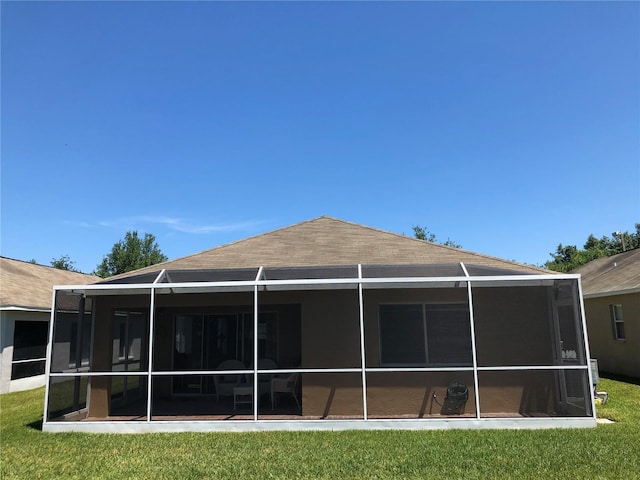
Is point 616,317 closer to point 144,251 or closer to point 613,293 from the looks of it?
point 613,293

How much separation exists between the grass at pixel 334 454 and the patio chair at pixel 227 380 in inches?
110

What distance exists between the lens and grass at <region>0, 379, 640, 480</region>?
5.84m

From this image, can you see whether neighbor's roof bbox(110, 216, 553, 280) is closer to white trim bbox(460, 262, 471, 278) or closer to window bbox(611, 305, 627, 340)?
white trim bbox(460, 262, 471, 278)

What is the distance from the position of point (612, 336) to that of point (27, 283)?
2119 centimetres

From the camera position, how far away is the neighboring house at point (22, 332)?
45.9ft

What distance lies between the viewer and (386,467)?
600cm

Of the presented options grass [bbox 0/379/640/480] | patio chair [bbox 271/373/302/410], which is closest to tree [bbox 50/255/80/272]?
grass [bbox 0/379/640/480]

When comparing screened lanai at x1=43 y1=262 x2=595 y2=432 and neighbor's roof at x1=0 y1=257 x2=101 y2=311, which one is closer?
screened lanai at x1=43 y1=262 x2=595 y2=432

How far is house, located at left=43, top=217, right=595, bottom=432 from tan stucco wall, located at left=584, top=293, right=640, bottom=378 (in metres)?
6.88

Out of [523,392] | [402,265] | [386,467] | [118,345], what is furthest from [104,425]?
[523,392]

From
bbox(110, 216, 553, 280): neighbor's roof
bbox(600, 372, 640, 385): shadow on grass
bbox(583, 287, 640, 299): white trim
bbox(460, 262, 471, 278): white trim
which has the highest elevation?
bbox(110, 216, 553, 280): neighbor's roof

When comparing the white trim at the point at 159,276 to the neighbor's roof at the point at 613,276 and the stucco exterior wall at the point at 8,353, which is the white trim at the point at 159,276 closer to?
the stucco exterior wall at the point at 8,353

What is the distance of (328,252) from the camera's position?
34.8ft

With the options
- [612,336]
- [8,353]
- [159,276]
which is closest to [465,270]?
[159,276]
